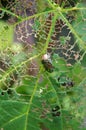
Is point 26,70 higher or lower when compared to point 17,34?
lower

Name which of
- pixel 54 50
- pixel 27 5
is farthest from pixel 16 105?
pixel 27 5

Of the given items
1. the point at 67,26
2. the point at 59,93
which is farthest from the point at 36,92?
the point at 67,26

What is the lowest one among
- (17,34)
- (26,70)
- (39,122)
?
(39,122)

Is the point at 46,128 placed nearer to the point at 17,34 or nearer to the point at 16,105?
the point at 16,105

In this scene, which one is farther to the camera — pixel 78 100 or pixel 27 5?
pixel 27 5

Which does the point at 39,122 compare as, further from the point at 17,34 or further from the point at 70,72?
the point at 17,34

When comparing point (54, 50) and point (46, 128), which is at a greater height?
point (54, 50)
